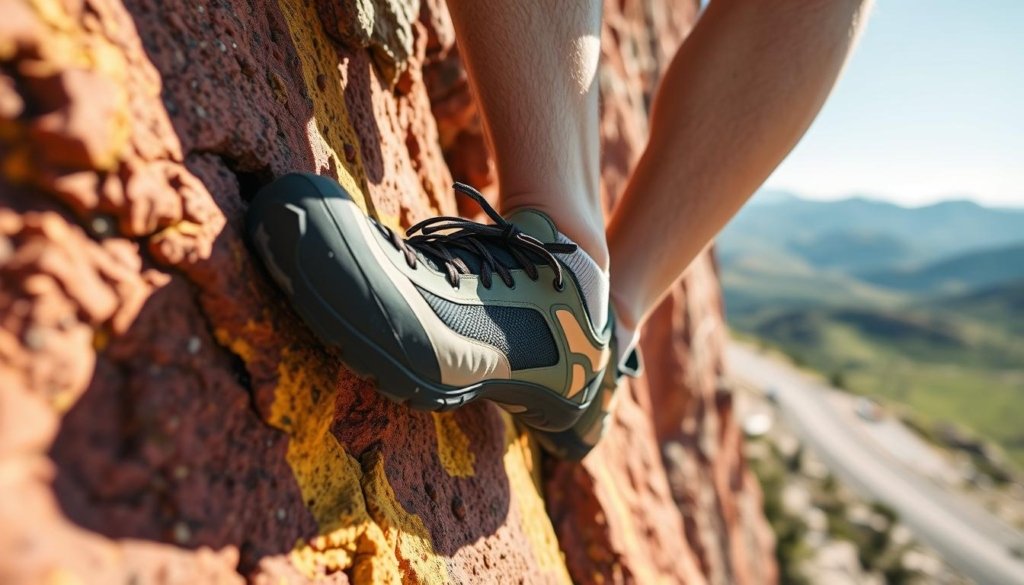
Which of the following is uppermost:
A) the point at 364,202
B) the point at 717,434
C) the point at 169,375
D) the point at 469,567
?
the point at 169,375

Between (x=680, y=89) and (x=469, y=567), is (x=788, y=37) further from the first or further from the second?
(x=469, y=567)

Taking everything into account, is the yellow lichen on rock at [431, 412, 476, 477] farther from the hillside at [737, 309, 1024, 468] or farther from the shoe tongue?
the hillside at [737, 309, 1024, 468]

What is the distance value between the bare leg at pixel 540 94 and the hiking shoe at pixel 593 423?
387 millimetres

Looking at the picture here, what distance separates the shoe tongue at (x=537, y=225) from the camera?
4.30 feet

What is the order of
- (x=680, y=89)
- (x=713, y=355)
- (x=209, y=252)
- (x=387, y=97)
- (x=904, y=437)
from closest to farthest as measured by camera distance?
(x=209, y=252), (x=680, y=89), (x=387, y=97), (x=713, y=355), (x=904, y=437)

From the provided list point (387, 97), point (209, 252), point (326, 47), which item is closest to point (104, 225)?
point (209, 252)

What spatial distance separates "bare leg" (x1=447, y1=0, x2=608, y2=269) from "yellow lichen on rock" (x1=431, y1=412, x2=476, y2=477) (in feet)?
1.87

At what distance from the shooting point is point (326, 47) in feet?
4.94

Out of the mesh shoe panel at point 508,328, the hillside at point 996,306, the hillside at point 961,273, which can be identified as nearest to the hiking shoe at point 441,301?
the mesh shoe panel at point 508,328

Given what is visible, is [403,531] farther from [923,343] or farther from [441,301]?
[923,343]

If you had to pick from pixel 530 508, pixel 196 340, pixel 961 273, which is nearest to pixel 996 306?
pixel 961 273

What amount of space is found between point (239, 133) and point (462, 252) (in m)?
0.47

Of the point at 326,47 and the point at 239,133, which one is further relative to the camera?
the point at 326,47

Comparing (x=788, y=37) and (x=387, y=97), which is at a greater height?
(x=788, y=37)
